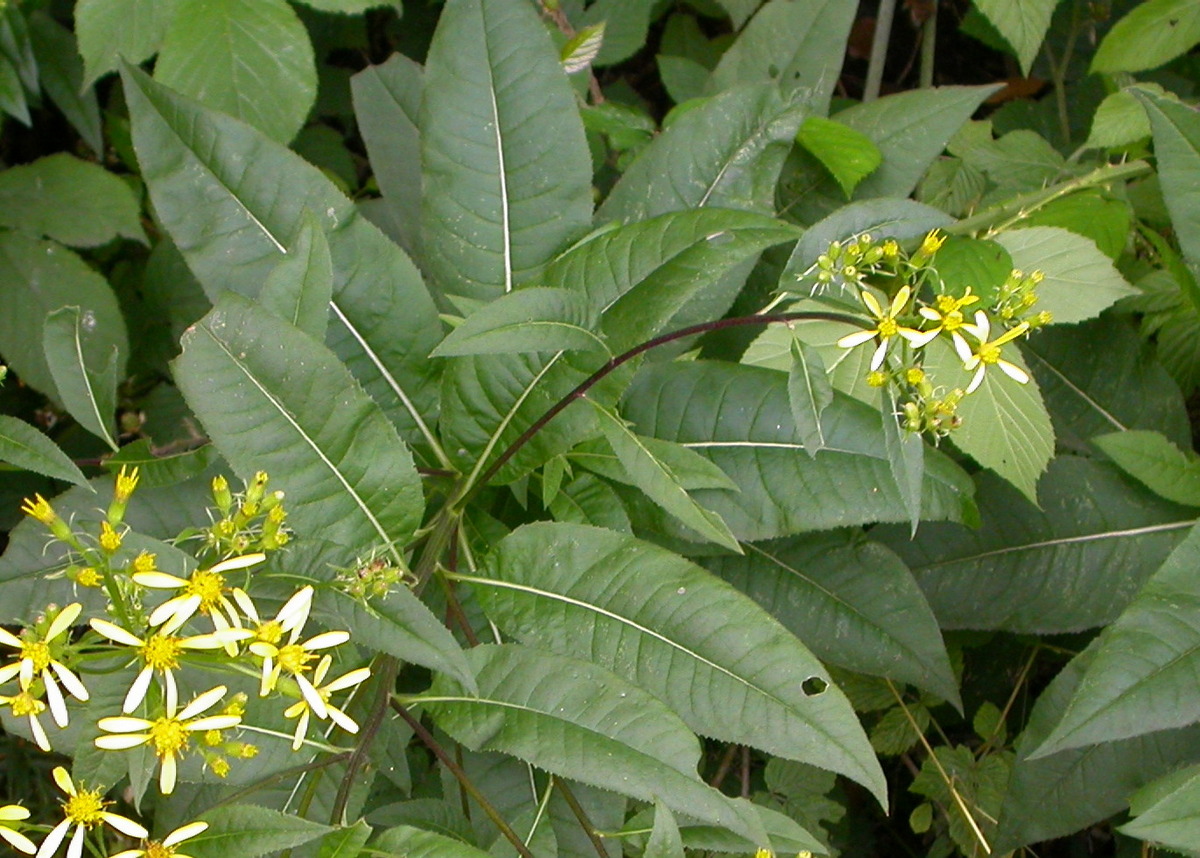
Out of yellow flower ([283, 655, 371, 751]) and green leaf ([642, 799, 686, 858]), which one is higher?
yellow flower ([283, 655, 371, 751])

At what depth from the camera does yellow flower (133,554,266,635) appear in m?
1.11

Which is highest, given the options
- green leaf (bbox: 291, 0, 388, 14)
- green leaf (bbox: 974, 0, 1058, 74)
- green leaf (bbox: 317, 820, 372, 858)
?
green leaf (bbox: 974, 0, 1058, 74)

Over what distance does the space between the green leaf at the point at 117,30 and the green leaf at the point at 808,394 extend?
4.62ft

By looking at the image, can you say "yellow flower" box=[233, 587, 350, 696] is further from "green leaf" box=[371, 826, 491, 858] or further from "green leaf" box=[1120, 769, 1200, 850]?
"green leaf" box=[1120, 769, 1200, 850]

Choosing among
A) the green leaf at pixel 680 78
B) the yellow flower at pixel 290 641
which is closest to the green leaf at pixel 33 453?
the yellow flower at pixel 290 641

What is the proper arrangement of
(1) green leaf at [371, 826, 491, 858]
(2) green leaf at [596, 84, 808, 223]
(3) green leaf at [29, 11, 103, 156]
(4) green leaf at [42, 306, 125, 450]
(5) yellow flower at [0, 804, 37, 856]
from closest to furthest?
1. (5) yellow flower at [0, 804, 37, 856]
2. (1) green leaf at [371, 826, 491, 858]
3. (4) green leaf at [42, 306, 125, 450]
4. (2) green leaf at [596, 84, 808, 223]
5. (3) green leaf at [29, 11, 103, 156]

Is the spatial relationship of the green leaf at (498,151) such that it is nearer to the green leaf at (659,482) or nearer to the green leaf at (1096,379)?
the green leaf at (659,482)

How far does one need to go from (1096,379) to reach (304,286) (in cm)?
155

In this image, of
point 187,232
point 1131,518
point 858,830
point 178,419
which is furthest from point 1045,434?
point 178,419

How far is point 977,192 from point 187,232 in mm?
1583

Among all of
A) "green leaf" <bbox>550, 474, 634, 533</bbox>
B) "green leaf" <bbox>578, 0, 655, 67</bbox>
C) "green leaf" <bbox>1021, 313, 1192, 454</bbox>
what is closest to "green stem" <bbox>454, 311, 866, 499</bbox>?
"green leaf" <bbox>550, 474, 634, 533</bbox>

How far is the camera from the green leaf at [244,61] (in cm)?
193

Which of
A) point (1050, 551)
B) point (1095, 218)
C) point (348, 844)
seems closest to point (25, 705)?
point (348, 844)

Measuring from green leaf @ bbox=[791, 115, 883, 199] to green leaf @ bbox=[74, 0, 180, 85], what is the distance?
121 cm
